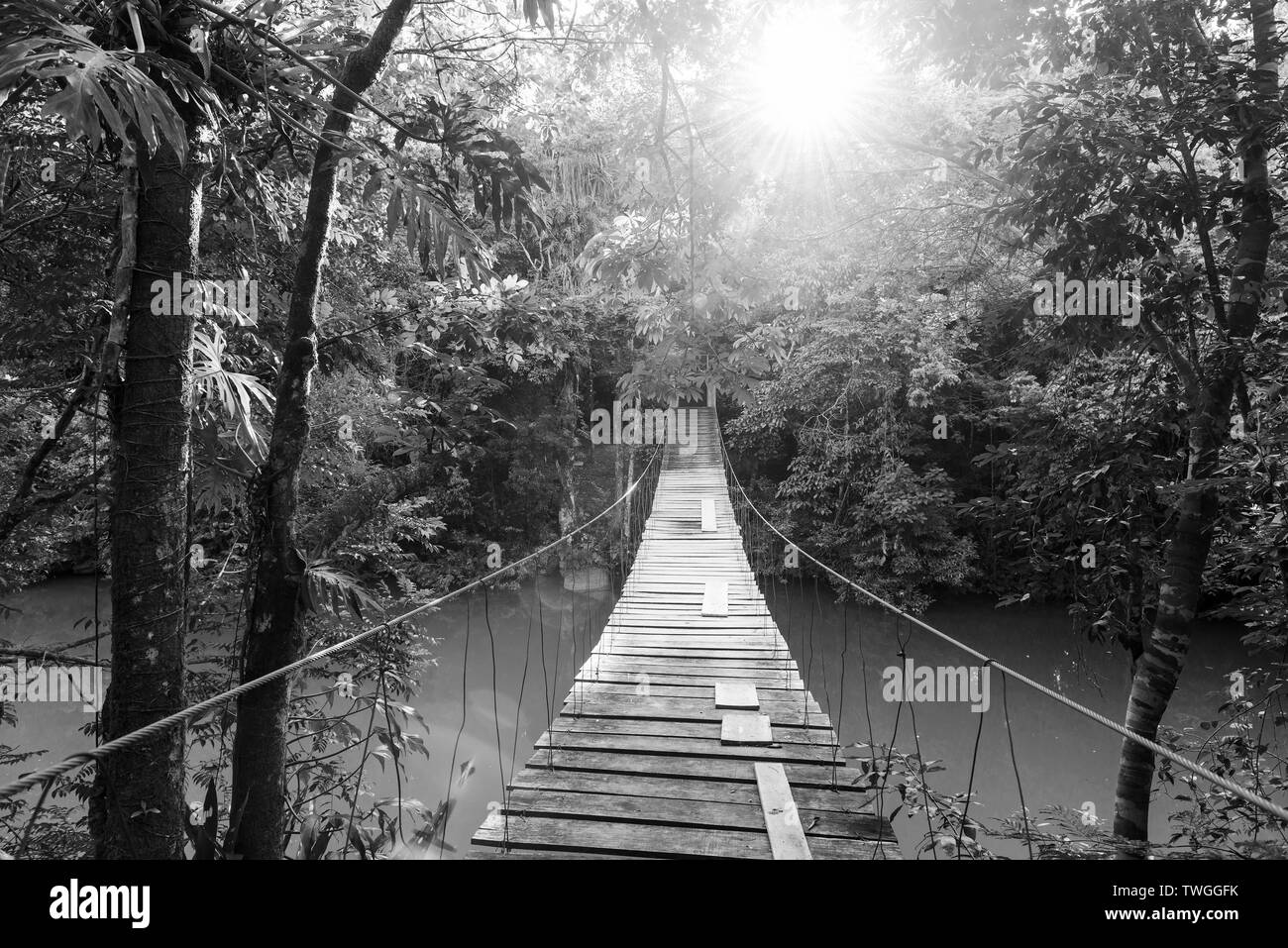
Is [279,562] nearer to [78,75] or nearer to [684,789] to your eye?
[78,75]

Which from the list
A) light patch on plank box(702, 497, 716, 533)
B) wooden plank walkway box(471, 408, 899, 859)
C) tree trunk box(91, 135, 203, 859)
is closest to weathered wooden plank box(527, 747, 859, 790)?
wooden plank walkway box(471, 408, 899, 859)

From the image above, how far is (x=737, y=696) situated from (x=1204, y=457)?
1796 mm

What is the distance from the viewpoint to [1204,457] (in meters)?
2.25

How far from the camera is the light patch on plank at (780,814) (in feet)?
4.77

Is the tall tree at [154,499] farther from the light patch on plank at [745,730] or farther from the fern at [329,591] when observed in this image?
the light patch on plank at [745,730]

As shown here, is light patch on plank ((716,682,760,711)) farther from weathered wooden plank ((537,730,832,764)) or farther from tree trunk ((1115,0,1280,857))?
tree trunk ((1115,0,1280,857))

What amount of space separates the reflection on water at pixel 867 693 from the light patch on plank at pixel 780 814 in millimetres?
2434

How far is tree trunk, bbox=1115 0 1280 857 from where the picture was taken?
196 centimetres

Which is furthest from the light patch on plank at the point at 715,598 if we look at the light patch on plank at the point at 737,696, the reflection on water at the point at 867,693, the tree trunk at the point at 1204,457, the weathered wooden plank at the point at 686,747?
the tree trunk at the point at 1204,457

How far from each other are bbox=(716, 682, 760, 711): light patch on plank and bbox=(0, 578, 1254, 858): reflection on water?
1.83 m

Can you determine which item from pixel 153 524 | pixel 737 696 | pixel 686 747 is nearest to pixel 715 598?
pixel 737 696
